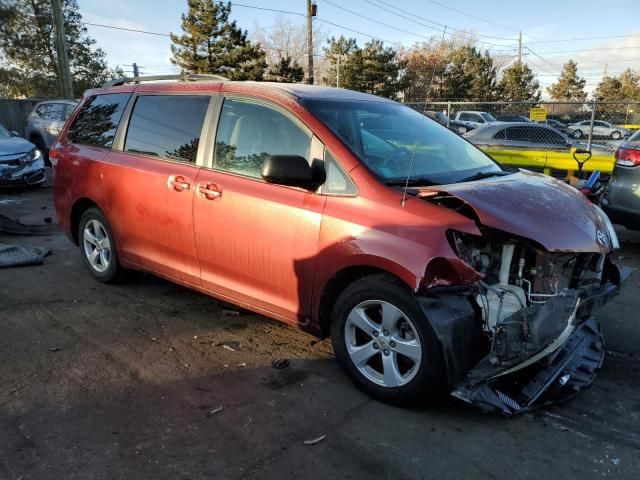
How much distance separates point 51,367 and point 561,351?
333cm

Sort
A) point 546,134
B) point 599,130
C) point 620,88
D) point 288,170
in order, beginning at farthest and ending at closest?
point 620,88 → point 599,130 → point 546,134 → point 288,170

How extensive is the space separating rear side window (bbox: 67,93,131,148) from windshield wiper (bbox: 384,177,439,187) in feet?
9.34

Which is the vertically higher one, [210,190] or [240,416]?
[210,190]

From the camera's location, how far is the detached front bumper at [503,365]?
2838 millimetres

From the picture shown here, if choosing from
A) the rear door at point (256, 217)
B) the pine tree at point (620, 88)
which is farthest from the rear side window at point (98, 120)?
the pine tree at point (620, 88)

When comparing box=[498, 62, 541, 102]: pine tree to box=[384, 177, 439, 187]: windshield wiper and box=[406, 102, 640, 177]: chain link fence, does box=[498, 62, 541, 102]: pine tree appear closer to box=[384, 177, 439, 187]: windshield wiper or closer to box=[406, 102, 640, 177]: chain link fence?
box=[406, 102, 640, 177]: chain link fence

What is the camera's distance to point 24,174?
1053cm

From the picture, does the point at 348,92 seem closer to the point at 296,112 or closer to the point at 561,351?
the point at 296,112

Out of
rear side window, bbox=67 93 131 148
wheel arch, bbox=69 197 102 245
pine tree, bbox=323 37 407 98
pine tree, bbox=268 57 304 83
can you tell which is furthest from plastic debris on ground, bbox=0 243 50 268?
pine tree, bbox=323 37 407 98

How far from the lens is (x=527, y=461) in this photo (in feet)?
8.70

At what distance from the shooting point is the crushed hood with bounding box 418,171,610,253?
2951 millimetres

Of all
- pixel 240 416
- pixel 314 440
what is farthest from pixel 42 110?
pixel 314 440

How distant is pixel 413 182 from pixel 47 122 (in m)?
13.4

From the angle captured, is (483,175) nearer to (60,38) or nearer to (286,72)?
(60,38)
